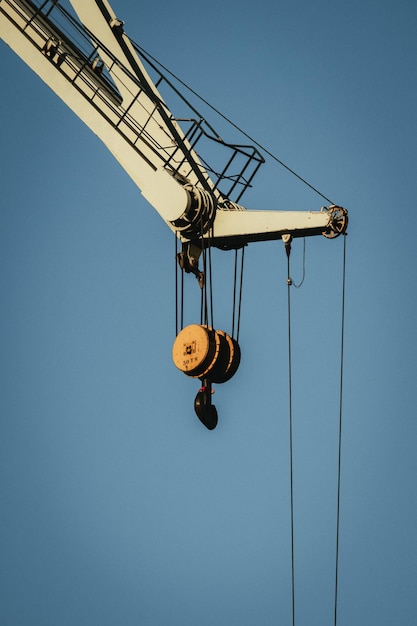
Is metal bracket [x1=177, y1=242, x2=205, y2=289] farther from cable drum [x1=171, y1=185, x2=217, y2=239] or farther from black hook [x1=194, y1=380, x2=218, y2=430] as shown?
black hook [x1=194, y1=380, x2=218, y2=430]

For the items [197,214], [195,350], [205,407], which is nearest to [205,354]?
[195,350]

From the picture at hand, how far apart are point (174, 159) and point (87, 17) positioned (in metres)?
2.50

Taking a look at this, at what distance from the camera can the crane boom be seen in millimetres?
10547

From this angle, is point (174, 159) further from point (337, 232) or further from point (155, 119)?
point (337, 232)

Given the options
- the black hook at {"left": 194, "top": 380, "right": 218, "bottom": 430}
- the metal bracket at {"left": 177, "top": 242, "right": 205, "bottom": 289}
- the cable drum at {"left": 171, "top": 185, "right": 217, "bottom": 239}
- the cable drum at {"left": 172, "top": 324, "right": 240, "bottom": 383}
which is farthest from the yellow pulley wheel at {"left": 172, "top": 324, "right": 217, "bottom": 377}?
the cable drum at {"left": 171, "top": 185, "right": 217, "bottom": 239}

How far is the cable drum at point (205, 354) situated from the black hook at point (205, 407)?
0.19 metres

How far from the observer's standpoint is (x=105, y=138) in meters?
11.4

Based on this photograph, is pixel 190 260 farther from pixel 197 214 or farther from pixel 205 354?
pixel 205 354

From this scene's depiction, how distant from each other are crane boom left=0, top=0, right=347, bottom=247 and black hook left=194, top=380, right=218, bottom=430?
2168 mm

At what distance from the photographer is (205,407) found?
10.1 m

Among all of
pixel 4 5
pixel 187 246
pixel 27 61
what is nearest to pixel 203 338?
pixel 187 246

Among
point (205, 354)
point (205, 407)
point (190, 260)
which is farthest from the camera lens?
point (190, 260)

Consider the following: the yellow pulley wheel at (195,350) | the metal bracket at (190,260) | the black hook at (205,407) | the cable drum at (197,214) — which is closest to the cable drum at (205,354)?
the yellow pulley wheel at (195,350)

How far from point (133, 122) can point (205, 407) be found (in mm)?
4608
